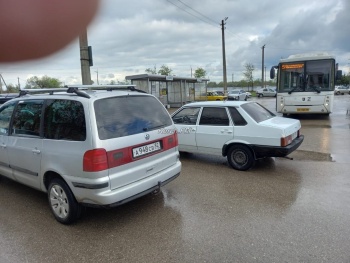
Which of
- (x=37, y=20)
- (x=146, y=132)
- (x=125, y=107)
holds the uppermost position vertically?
(x=37, y=20)

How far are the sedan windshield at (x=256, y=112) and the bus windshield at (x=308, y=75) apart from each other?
8.09 m

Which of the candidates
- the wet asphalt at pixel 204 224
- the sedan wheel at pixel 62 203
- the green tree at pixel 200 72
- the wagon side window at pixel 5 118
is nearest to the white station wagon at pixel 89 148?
the sedan wheel at pixel 62 203

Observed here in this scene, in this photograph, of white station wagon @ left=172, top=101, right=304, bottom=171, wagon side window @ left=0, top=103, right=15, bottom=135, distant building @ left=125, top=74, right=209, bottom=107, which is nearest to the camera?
wagon side window @ left=0, top=103, right=15, bottom=135

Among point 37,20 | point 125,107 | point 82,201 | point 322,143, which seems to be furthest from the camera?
point 322,143

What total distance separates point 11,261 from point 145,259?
4.53ft

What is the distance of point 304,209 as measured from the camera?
12.9 ft

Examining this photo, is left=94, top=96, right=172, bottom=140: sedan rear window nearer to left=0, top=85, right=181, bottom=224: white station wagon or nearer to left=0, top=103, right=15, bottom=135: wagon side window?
left=0, top=85, right=181, bottom=224: white station wagon

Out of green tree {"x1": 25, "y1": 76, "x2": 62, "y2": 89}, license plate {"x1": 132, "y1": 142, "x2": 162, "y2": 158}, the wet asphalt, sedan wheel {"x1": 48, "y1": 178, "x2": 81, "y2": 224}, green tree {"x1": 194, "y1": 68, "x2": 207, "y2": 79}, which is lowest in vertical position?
the wet asphalt

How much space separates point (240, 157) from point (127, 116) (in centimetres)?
305

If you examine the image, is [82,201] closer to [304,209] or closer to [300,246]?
[300,246]

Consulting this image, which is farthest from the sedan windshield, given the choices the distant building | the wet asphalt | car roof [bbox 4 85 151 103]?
the distant building

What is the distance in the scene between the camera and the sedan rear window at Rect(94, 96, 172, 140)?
135 inches

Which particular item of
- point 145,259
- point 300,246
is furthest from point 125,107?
point 300,246

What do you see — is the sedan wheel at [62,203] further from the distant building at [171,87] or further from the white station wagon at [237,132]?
the distant building at [171,87]
